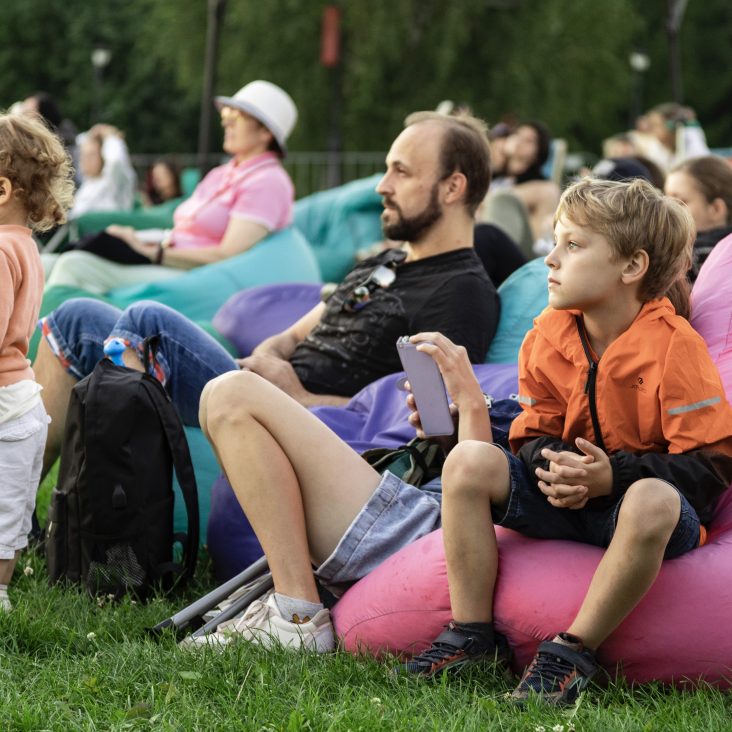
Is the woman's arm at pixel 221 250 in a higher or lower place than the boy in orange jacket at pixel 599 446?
lower

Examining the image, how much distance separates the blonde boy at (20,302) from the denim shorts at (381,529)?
92 cm

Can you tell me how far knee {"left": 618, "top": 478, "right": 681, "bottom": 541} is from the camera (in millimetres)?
2881

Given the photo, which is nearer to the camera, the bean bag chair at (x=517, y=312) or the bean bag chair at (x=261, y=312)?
the bean bag chair at (x=517, y=312)

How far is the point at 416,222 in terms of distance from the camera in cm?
444

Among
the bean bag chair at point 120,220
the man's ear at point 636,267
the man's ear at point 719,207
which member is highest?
the man's ear at point 636,267

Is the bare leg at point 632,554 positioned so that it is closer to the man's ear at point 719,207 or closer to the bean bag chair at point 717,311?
the bean bag chair at point 717,311

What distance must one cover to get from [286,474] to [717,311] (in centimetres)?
128

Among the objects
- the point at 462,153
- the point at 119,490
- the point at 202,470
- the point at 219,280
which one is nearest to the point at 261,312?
the point at 219,280

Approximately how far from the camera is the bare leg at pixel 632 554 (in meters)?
2.88

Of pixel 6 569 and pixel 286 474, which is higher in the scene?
pixel 286 474

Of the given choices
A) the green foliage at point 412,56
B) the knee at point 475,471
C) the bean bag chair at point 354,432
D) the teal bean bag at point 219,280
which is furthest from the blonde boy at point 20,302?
the green foliage at point 412,56

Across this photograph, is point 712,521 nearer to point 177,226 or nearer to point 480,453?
point 480,453

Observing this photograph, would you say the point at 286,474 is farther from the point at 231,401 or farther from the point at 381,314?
the point at 381,314

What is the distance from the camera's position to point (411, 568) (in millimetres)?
3334
